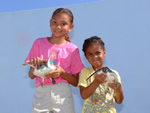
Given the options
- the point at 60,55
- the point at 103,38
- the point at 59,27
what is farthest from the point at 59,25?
the point at 103,38

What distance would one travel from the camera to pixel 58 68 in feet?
3.98

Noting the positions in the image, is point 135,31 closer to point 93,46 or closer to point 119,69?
point 119,69

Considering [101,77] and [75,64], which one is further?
[75,64]

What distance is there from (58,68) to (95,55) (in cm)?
24

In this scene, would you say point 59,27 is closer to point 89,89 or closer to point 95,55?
point 95,55

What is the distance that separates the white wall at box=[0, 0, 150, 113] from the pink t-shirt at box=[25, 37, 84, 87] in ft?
4.58

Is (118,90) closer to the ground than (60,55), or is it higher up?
closer to the ground

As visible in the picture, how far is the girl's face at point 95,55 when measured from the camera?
1.29 m

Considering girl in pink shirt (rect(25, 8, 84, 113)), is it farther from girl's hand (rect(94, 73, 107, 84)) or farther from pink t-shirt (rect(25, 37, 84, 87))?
girl's hand (rect(94, 73, 107, 84))

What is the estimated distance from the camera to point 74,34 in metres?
2.89

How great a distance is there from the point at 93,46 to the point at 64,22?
0.23m

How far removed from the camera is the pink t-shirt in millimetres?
1301

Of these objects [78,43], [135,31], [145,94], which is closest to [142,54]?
[135,31]

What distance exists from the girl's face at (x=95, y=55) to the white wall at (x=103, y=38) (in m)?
1.41
